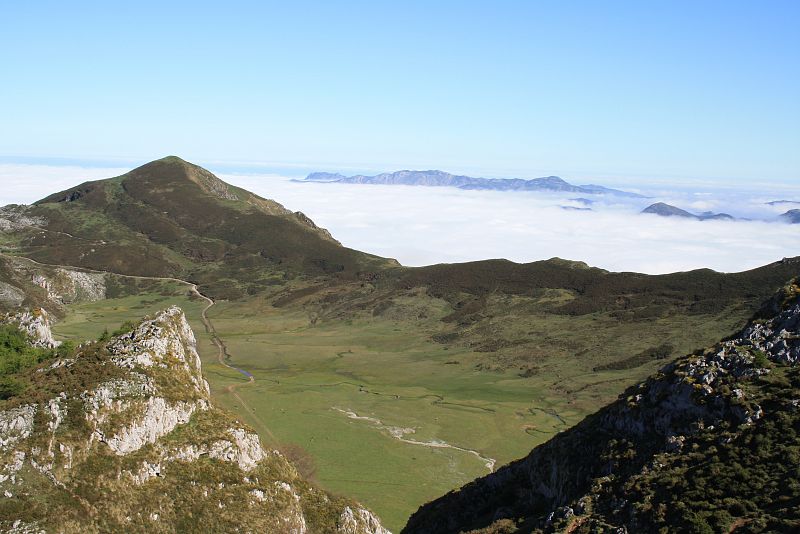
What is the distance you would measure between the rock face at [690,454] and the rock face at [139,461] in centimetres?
1777

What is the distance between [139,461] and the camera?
189ft

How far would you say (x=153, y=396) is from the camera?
61781mm

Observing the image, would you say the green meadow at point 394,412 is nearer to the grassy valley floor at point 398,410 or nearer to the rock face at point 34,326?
the grassy valley floor at point 398,410

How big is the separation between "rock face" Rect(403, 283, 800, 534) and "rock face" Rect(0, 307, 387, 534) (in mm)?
17773

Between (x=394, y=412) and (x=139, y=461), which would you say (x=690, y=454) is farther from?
(x=394, y=412)

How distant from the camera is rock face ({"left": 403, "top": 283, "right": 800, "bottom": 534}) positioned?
41.1 meters

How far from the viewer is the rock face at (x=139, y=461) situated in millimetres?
52656

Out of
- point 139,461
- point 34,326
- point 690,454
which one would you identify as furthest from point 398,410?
point 690,454

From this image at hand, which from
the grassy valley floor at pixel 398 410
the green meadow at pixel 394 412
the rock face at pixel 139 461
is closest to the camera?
the rock face at pixel 139 461

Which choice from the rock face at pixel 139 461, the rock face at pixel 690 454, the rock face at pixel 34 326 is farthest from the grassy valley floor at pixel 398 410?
the rock face at pixel 690 454

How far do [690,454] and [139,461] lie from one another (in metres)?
43.6

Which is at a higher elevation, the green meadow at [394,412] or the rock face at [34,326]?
the rock face at [34,326]

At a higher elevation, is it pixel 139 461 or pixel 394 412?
pixel 139 461

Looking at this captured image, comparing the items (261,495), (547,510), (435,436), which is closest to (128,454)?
(261,495)
